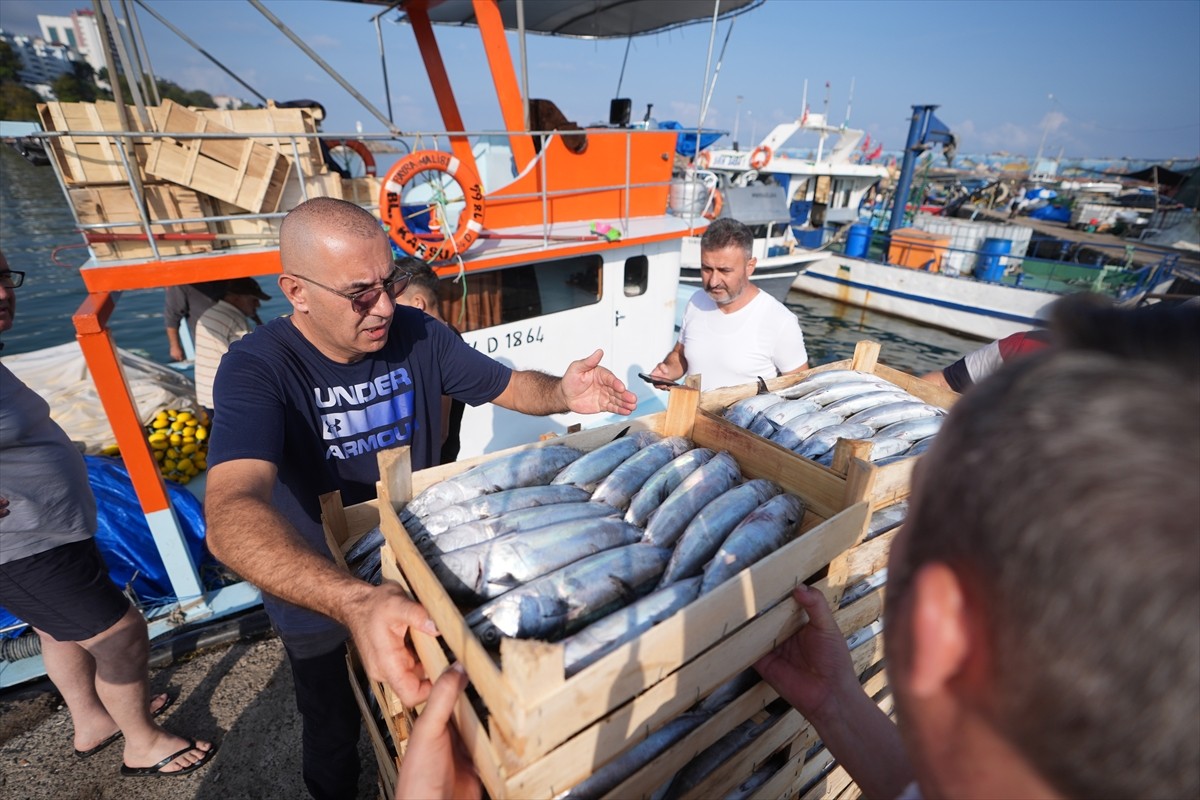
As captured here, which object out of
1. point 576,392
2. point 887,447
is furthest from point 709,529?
point 576,392

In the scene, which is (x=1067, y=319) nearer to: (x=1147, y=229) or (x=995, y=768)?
(x=995, y=768)

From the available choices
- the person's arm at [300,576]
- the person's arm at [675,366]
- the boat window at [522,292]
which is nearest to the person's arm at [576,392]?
the person's arm at [300,576]

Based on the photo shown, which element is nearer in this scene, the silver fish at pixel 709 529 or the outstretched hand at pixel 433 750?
the outstretched hand at pixel 433 750

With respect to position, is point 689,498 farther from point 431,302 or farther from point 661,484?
point 431,302

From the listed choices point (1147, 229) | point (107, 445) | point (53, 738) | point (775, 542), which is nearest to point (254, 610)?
point (53, 738)

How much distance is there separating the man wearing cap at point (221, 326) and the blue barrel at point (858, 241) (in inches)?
740

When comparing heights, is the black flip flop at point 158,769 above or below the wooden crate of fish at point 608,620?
below

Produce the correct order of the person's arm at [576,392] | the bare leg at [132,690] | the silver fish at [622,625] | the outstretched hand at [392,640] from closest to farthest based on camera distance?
the silver fish at [622,625] < the outstretched hand at [392,640] < the person's arm at [576,392] < the bare leg at [132,690]

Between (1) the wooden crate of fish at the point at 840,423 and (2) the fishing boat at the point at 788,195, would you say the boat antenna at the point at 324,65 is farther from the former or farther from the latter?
(2) the fishing boat at the point at 788,195

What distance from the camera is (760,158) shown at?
1773 cm

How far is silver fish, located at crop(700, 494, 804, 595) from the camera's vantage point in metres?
1.44

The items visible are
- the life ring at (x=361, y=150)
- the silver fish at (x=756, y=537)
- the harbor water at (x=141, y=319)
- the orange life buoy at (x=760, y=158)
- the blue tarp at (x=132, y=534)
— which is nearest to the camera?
the silver fish at (x=756, y=537)

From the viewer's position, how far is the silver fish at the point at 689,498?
160 centimetres

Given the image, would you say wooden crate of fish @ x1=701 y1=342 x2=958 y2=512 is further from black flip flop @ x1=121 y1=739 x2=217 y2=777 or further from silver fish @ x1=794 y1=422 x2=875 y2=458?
black flip flop @ x1=121 y1=739 x2=217 y2=777
